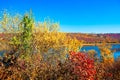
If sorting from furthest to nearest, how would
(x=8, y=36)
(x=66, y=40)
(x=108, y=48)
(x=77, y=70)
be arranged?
(x=108, y=48)
(x=66, y=40)
(x=8, y=36)
(x=77, y=70)

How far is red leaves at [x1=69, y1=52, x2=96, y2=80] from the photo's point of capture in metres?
17.5

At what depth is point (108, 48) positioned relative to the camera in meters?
Result: 65.8

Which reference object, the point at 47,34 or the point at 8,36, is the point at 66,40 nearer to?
the point at 47,34

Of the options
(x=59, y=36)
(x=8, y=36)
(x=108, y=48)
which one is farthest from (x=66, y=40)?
(x=108, y=48)

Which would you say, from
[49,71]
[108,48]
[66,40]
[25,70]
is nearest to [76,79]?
[49,71]

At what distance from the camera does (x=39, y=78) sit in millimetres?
18516

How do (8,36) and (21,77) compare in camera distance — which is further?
(8,36)

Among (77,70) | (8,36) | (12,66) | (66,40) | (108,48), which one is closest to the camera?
(77,70)

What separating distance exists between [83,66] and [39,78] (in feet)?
8.77

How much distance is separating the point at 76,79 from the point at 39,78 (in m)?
2.19

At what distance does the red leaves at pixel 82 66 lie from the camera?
17453 millimetres

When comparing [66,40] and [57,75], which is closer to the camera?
[57,75]

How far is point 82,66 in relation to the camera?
58.0 feet

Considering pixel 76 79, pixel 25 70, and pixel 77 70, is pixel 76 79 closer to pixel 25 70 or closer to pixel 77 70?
pixel 77 70
